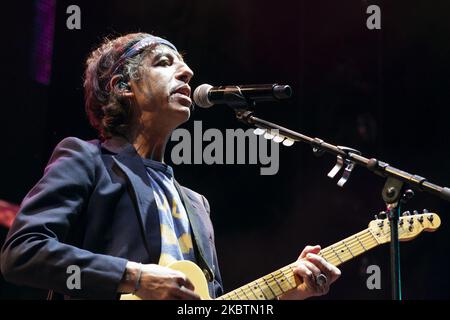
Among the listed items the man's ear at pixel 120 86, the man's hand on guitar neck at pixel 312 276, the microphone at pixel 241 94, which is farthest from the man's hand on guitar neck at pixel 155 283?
the man's ear at pixel 120 86

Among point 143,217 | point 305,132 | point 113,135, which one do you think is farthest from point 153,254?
point 305,132

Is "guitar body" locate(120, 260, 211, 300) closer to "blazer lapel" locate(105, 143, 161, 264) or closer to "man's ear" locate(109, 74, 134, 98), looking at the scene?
"blazer lapel" locate(105, 143, 161, 264)

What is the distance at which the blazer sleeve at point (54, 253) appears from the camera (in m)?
1.87

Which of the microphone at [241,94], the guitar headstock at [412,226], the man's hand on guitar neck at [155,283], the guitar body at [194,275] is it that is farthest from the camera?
the guitar headstock at [412,226]

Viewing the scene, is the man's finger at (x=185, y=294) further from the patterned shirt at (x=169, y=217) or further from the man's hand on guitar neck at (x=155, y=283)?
the patterned shirt at (x=169, y=217)

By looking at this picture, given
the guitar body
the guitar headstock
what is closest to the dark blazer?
the guitar body

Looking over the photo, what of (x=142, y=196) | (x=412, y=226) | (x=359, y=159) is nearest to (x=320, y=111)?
(x=412, y=226)

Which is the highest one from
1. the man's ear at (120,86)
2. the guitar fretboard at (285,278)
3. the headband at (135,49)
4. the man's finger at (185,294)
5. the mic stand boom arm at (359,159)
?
the headband at (135,49)

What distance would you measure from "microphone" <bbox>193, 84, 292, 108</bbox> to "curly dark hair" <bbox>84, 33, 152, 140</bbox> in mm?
414

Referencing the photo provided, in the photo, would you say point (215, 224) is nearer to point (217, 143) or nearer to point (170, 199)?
point (217, 143)

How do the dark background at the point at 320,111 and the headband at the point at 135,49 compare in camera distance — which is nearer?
the headband at the point at 135,49

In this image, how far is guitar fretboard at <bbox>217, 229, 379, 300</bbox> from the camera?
2.30 m

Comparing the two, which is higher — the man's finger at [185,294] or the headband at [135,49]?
the headband at [135,49]

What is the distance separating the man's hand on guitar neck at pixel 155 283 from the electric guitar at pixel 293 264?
53 millimetres
